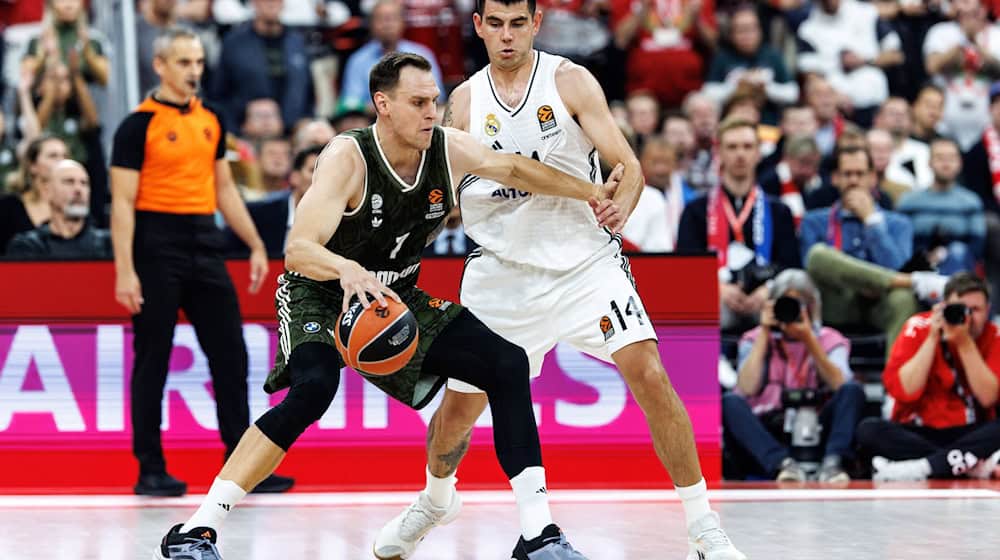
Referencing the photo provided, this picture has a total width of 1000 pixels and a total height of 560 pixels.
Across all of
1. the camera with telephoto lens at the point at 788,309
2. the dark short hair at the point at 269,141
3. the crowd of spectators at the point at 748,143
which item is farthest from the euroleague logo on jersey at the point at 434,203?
the dark short hair at the point at 269,141

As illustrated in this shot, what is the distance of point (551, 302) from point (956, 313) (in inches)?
129

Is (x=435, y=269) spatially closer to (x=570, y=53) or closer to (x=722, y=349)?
(x=722, y=349)

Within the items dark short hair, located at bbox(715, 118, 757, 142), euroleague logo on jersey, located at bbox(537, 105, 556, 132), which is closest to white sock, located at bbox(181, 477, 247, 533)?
Answer: euroleague logo on jersey, located at bbox(537, 105, 556, 132)

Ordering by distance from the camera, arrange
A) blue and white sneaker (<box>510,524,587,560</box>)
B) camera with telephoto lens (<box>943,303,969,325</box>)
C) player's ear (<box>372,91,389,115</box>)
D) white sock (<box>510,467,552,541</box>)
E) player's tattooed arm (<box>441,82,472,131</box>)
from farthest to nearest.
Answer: camera with telephoto lens (<box>943,303,969,325</box>) → player's tattooed arm (<box>441,82,472,131</box>) → player's ear (<box>372,91,389,115</box>) → white sock (<box>510,467,552,541</box>) → blue and white sneaker (<box>510,524,587,560</box>)

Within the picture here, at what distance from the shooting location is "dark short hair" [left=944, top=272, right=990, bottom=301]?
8539mm

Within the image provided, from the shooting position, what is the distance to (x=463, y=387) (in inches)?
235

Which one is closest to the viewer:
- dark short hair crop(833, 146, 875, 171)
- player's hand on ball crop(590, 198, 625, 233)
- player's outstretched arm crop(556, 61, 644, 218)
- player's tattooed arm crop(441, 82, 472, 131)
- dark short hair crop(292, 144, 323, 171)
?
player's hand on ball crop(590, 198, 625, 233)

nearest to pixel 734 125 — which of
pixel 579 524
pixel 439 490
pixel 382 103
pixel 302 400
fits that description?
pixel 579 524

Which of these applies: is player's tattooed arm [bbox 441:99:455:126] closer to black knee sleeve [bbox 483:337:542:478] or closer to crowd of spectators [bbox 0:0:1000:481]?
black knee sleeve [bbox 483:337:542:478]

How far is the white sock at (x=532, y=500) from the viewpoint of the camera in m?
5.34

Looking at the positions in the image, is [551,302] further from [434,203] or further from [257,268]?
[257,268]

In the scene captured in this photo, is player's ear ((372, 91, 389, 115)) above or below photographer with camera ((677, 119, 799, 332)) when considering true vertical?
above

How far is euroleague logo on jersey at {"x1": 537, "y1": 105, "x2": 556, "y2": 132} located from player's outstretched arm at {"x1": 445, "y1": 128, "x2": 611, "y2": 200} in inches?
9.1

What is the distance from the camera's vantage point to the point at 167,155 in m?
7.81
